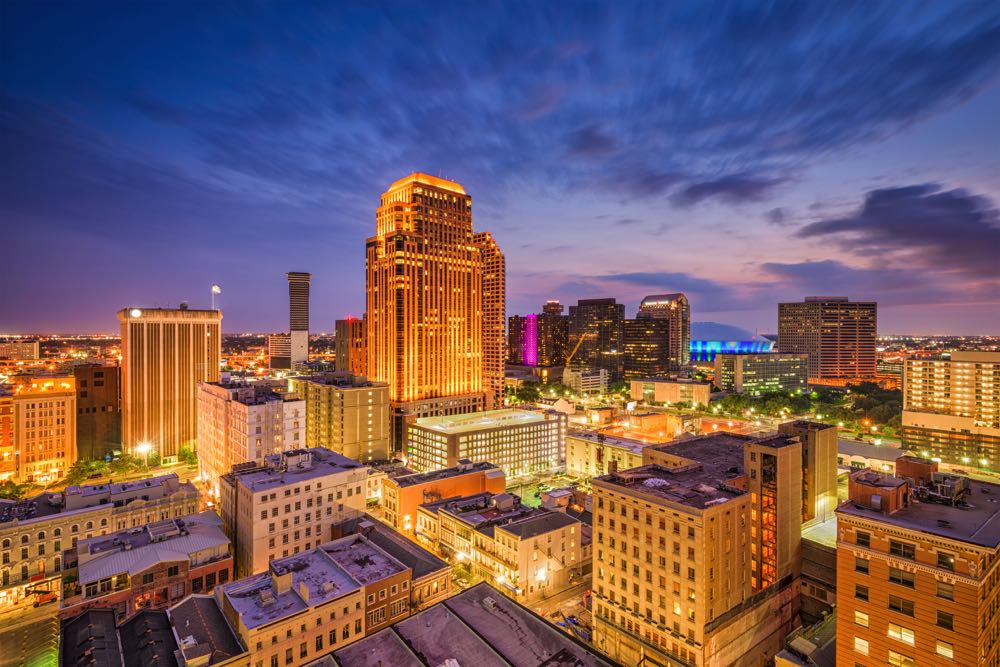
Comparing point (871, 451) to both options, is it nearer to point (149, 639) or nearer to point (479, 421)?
point (479, 421)

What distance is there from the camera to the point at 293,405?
104625mm

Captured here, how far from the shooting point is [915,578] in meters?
36.9

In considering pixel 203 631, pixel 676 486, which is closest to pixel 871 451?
pixel 676 486

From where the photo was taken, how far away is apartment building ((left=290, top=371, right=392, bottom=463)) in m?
134

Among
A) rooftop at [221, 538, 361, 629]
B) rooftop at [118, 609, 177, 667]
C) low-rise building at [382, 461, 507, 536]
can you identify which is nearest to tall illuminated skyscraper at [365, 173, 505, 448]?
low-rise building at [382, 461, 507, 536]

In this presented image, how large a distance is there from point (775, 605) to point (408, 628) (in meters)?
49.9

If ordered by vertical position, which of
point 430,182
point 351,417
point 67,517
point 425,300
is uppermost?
point 430,182

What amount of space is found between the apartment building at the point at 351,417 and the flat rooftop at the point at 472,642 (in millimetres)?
90097

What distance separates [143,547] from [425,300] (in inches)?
4316

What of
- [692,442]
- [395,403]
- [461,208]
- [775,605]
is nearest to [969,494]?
[775,605]

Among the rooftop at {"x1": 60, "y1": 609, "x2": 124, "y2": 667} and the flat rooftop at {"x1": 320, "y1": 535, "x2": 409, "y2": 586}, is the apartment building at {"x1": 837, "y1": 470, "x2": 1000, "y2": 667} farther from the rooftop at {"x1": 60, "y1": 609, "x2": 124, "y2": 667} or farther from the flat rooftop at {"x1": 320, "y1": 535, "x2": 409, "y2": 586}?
the rooftop at {"x1": 60, "y1": 609, "x2": 124, "y2": 667}

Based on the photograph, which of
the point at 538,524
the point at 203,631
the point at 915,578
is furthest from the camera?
the point at 538,524

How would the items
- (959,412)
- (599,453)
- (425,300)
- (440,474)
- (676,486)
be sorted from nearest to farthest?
1. (676,486)
2. (440,474)
3. (599,453)
4. (959,412)
5. (425,300)

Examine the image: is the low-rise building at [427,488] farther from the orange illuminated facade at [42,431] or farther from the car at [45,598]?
the orange illuminated facade at [42,431]
